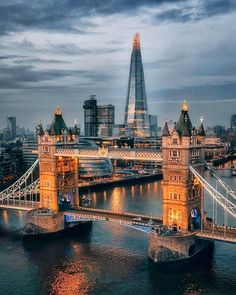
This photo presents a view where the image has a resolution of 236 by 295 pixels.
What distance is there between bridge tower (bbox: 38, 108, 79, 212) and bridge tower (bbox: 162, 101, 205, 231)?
20405 mm

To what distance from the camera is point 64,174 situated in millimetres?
72875

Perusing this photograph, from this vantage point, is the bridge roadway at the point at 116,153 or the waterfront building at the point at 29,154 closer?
the bridge roadway at the point at 116,153

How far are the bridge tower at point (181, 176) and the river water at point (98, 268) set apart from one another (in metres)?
6.13

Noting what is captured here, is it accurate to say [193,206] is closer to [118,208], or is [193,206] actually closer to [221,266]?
[221,266]

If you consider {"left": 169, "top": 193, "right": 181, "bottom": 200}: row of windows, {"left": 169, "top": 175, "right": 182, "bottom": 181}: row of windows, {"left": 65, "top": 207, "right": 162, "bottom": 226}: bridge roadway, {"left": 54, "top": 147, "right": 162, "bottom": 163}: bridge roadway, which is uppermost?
{"left": 54, "top": 147, "right": 162, "bottom": 163}: bridge roadway

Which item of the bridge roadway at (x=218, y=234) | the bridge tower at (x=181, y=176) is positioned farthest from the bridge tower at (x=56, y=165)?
the bridge roadway at (x=218, y=234)

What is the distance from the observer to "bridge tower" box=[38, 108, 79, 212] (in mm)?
70856

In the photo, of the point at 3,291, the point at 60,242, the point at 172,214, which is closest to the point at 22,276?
the point at 3,291

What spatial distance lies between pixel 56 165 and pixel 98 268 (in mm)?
21331

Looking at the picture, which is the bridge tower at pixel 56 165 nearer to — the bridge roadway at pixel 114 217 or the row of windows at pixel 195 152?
the bridge roadway at pixel 114 217

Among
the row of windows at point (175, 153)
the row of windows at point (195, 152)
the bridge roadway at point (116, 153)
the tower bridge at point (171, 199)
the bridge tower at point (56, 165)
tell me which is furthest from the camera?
the bridge tower at point (56, 165)

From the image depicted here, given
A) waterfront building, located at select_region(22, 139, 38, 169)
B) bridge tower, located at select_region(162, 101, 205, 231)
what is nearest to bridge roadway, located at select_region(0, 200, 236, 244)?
bridge tower, located at select_region(162, 101, 205, 231)

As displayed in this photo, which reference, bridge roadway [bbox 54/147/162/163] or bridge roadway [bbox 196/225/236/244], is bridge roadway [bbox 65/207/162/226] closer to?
bridge roadway [bbox 196/225/236/244]

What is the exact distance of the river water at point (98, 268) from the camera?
162 feet
